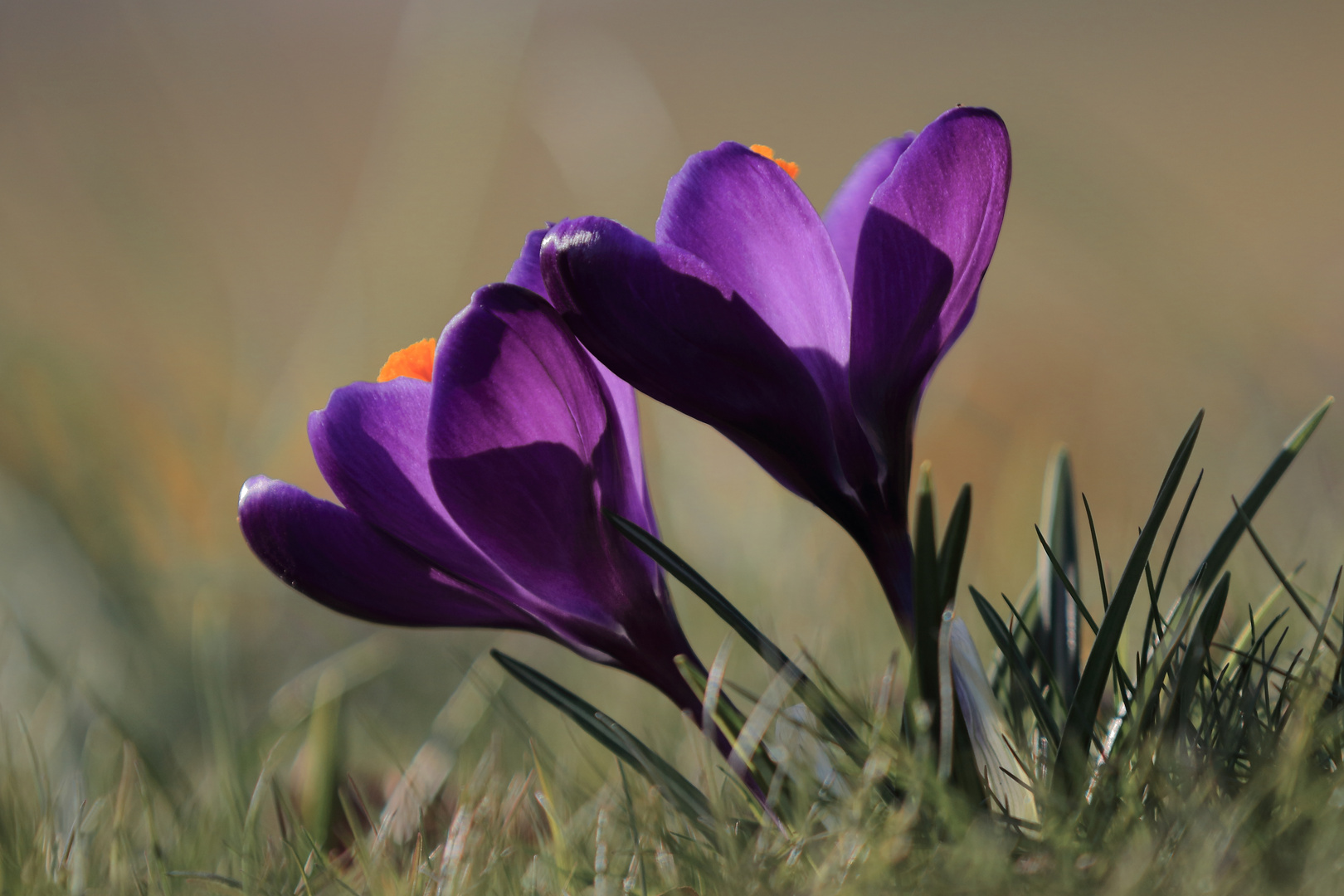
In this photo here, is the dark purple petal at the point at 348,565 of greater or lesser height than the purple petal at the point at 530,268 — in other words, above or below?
below

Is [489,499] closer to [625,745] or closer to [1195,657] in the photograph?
[625,745]

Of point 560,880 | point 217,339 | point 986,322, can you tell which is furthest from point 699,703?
point 986,322

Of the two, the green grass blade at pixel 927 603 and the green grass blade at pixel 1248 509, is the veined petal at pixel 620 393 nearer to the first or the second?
the green grass blade at pixel 927 603

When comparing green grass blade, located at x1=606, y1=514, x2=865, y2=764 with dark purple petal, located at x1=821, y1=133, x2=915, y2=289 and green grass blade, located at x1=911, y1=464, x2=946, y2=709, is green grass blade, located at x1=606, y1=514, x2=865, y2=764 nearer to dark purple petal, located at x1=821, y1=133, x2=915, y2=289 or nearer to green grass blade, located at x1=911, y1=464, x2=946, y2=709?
green grass blade, located at x1=911, y1=464, x2=946, y2=709

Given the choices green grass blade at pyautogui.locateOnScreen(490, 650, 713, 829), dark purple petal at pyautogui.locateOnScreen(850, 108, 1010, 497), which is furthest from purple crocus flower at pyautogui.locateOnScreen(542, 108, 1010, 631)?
green grass blade at pyautogui.locateOnScreen(490, 650, 713, 829)

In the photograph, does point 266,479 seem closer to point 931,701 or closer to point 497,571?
point 497,571

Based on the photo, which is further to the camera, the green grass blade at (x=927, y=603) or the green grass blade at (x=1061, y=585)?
the green grass blade at (x=1061, y=585)

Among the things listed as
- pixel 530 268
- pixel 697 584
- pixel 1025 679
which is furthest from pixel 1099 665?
pixel 530 268

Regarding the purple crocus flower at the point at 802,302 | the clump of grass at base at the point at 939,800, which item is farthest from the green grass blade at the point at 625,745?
the purple crocus flower at the point at 802,302
